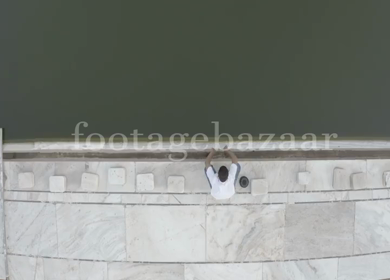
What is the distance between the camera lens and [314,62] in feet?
10.2

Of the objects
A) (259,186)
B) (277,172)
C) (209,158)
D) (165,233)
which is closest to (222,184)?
(209,158)

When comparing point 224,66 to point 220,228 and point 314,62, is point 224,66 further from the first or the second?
point 220,228

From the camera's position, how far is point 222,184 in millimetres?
2520

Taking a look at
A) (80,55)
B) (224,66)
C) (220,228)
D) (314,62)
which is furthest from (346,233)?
(80,55)

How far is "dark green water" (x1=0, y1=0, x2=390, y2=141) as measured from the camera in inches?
119

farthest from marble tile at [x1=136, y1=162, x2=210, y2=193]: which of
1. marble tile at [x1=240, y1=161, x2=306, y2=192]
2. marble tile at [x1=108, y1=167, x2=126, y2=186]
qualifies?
marble tile at [x1=240, y1=161, x2=306, y2=192]

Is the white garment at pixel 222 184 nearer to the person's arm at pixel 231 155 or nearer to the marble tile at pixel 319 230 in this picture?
the person's arm at pixel 231 155

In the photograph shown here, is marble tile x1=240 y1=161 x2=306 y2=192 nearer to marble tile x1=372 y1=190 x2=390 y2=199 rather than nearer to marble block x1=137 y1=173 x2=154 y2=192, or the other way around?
marble tile x1=372 y1=190 x2=390 y2=199

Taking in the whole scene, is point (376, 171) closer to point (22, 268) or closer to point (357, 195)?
point (357, 195)

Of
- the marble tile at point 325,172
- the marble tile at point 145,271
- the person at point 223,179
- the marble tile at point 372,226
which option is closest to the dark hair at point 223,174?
the person at point 223,179

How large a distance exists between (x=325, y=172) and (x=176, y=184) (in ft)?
4.50

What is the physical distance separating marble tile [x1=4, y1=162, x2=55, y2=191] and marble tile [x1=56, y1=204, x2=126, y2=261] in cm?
26

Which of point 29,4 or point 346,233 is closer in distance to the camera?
point 346,233

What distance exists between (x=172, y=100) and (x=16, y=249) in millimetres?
2023
